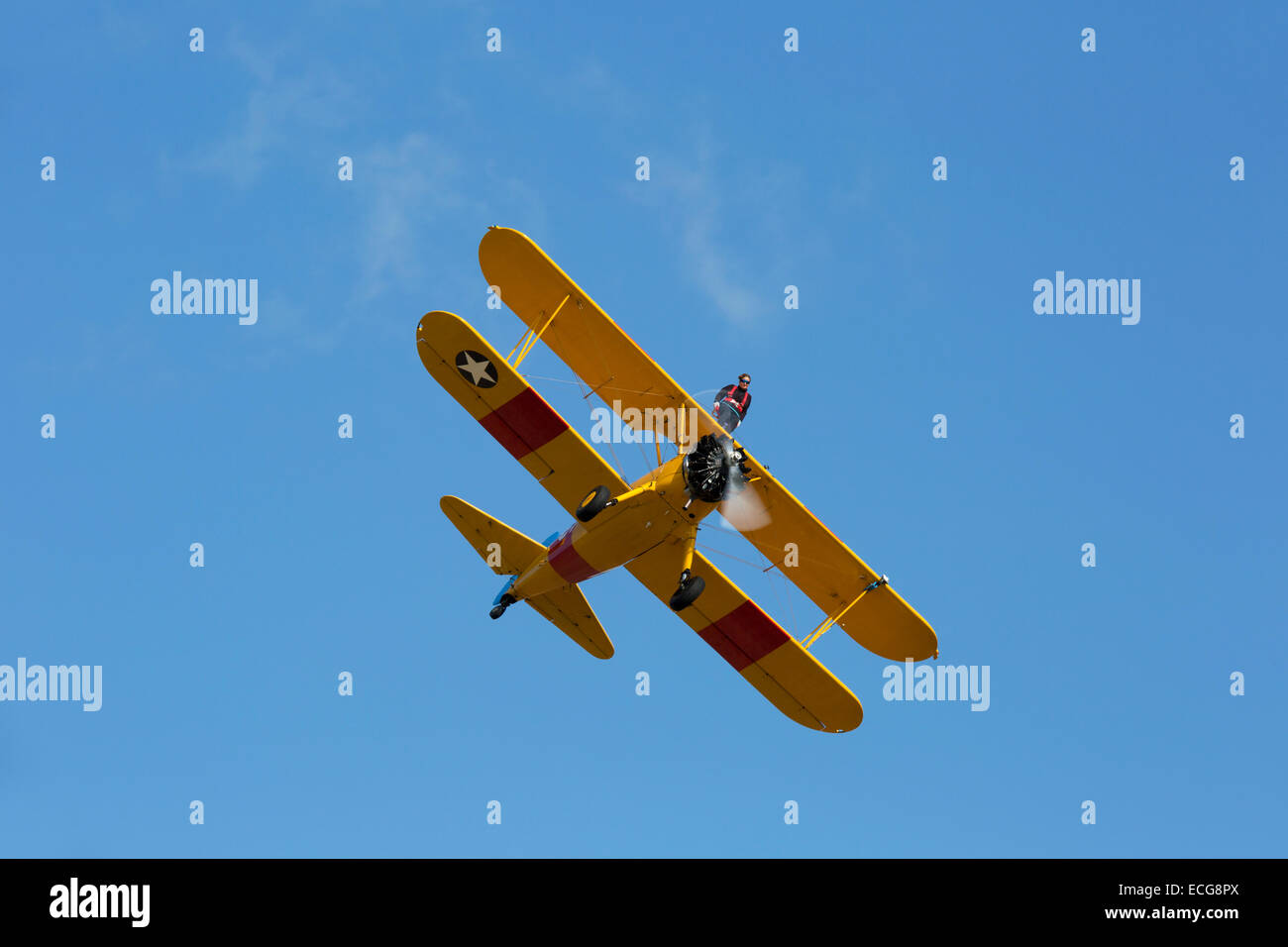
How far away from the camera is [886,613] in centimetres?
2175

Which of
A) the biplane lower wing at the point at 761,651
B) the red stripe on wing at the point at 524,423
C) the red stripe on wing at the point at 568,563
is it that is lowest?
the biplane lower wing at the point at 761,651

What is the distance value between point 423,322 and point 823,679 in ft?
30.6

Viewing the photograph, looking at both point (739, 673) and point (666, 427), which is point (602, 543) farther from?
point (739, 673)

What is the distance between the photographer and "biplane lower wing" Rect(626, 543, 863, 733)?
2191cm

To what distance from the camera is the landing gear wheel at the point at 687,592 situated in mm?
18922

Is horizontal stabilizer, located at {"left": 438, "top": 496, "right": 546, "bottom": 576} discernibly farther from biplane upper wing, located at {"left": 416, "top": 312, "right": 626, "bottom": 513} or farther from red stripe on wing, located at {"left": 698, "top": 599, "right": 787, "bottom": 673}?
red stripe on wing, located at {"left": 698, "top": 599, "right": 787, "bottom": 673}

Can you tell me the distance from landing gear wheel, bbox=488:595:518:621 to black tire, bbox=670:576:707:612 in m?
4.05

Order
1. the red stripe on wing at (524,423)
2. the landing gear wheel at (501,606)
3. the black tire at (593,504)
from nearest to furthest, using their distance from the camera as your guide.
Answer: the black tire at (593,504) → the red stripe on wing at (524,423) → the landing gear wheel at (501,606)

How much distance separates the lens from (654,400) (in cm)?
1981

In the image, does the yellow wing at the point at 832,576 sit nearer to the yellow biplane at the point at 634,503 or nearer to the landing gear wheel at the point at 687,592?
the yellow biplane at the point at 634,503

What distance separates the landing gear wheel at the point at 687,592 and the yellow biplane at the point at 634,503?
21 millimetres

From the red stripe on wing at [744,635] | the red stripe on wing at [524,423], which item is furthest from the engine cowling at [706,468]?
the red stripe on wing at [744,635]
